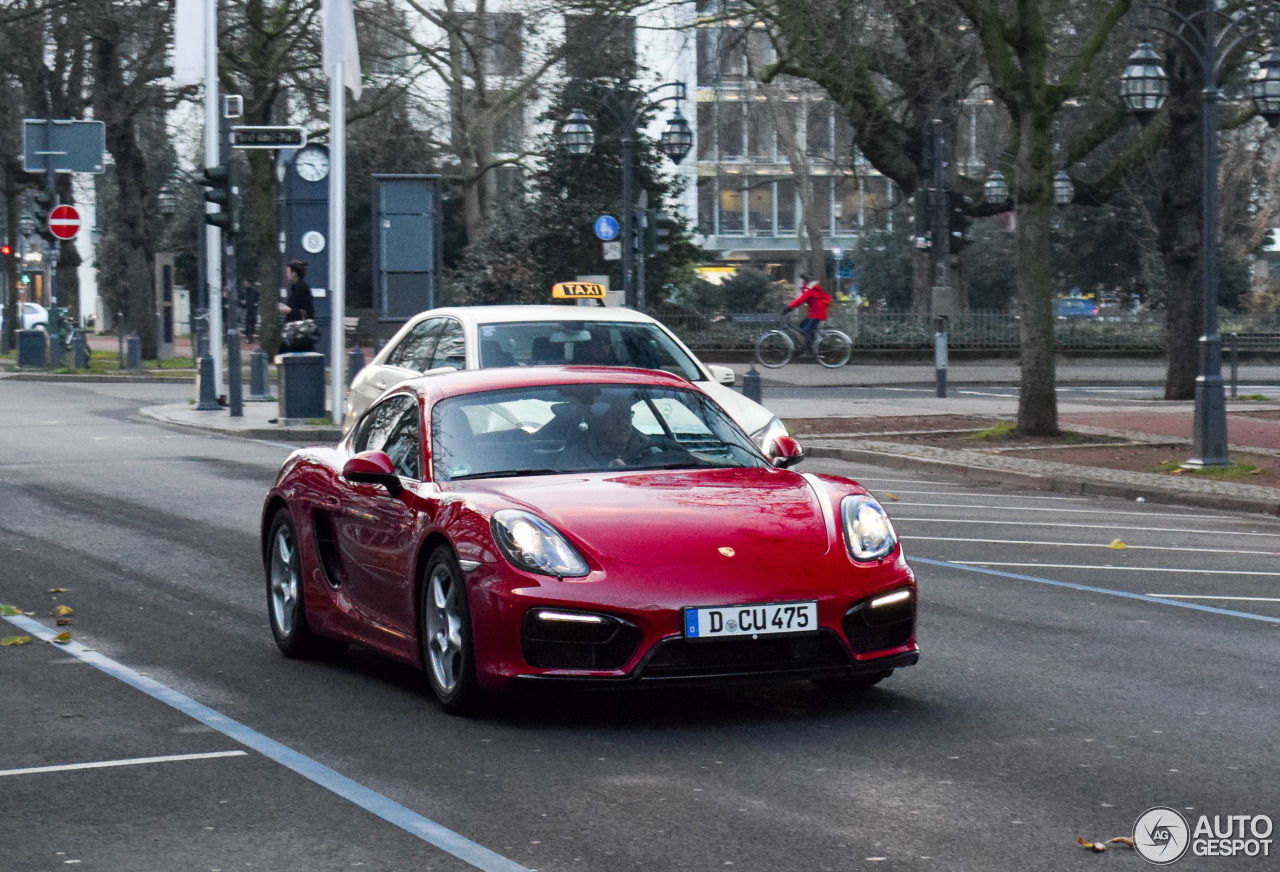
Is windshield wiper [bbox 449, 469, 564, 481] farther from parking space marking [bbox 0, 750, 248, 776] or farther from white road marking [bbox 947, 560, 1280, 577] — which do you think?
white road marking [bbox 947, 560, 1280, 577]

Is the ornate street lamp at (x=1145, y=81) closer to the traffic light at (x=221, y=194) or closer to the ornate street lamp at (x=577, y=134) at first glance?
the traffic light at (x=221, y=194)

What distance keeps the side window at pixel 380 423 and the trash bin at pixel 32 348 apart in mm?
33914

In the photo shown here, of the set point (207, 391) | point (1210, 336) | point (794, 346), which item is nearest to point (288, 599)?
point (1210, 336)

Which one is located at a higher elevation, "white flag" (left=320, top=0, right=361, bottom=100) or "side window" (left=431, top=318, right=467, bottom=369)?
"white flag" (left=320, top=0, right=361, bottom=100)

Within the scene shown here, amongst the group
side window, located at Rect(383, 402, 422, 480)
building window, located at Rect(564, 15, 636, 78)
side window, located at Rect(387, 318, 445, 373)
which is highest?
building window, located at Rect(564, 15, 636, 78)

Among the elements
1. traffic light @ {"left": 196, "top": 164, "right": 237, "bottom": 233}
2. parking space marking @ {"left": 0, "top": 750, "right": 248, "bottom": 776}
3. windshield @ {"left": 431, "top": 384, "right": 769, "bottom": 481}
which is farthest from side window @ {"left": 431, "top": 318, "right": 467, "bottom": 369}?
traffic light @ {"left": 196, "top": 164, "right": 237, "bottom": 233}

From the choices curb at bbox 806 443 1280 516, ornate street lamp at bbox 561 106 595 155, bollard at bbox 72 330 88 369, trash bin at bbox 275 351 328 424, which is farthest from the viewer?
bollard at bbox 72 330 88 369

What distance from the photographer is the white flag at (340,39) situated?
24641mm

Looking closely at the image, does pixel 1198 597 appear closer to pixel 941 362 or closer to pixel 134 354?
pixel 941 362

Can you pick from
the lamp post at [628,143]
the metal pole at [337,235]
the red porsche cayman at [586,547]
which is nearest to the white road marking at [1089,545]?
the red porsche cayman at [586,547]

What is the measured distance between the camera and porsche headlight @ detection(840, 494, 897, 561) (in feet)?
23.4

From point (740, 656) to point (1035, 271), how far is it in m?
15.4

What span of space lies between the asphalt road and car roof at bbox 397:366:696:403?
47.3 inches

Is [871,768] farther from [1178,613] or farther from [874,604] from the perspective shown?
[1178,613]
